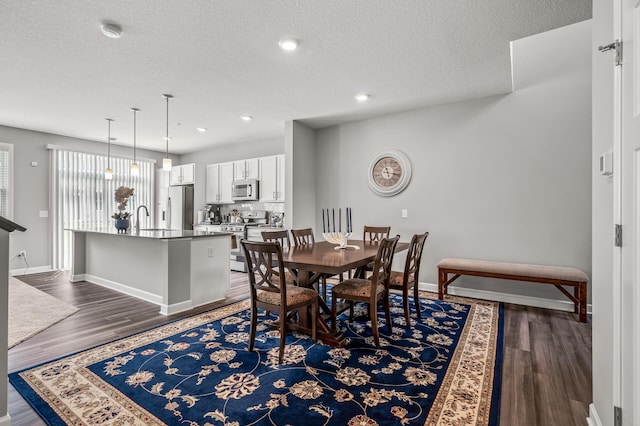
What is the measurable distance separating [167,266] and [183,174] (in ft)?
15.4

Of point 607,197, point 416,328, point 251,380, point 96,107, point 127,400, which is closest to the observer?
point 607,197

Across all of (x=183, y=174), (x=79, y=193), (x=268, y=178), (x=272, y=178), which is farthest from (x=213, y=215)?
(x=79, y=193)

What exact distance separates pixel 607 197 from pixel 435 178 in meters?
3.15

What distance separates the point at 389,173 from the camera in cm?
498

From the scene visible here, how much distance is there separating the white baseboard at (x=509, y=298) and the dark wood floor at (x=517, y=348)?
145 millimetres

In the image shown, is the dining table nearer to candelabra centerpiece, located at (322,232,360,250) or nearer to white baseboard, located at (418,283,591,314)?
candelabra centerpiece, located at (322,232,360,250)

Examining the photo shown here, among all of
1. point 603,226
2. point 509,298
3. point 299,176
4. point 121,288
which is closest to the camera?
point 603,226

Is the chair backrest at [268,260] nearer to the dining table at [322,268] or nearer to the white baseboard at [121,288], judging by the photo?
the dining table at [322,268]

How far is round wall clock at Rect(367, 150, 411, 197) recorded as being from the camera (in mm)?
4832

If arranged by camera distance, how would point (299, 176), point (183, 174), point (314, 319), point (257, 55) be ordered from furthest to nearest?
point (183, 174), point (299, 176), point (257, 55), point (314, 319)

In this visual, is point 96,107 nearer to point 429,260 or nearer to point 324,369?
point 324,369

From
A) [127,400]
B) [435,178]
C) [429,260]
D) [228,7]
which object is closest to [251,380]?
[127,400]

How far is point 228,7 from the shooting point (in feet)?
7.73

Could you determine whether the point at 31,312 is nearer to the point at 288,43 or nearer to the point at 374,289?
the point at 374,289
